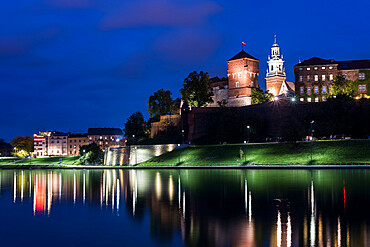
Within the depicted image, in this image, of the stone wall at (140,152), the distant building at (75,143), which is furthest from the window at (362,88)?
the distant building at (75,143)

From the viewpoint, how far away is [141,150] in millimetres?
91625

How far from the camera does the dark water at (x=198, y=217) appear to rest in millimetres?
18297

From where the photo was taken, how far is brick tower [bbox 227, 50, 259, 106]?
4304 inches

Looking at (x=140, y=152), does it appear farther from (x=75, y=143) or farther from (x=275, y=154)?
(x=75, y=143)

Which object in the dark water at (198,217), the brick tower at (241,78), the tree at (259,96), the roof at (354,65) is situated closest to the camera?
the dark water at (198,217)

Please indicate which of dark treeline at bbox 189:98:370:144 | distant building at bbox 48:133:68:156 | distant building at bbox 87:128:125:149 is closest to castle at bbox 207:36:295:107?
dark treeline at bbox 189:98:370:144

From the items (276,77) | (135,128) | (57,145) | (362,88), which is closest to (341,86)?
(362,88)

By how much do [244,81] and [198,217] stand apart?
89.3 m

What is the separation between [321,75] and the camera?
98.8m

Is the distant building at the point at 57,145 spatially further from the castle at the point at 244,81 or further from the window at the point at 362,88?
the window at the point at 362,88

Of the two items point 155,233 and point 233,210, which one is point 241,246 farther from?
point 233,210

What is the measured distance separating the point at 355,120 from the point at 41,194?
2217 inches

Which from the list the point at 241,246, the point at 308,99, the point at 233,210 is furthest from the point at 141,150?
the point at 241,246

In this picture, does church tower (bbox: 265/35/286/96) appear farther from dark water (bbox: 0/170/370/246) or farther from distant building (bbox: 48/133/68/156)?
distant building (bbox: 48/133/68/156)
